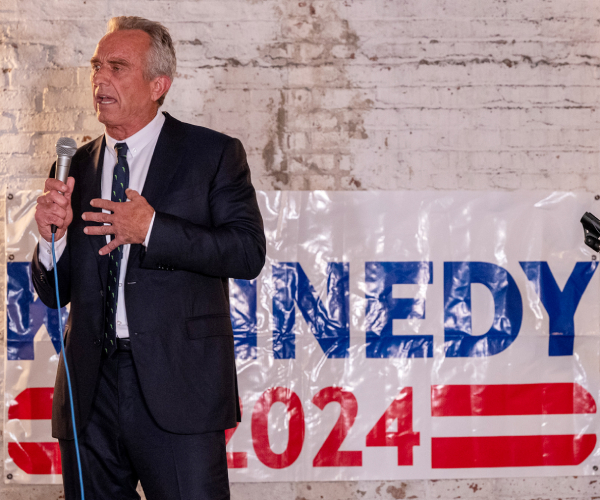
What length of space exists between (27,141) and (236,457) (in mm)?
1460

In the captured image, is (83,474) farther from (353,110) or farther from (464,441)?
(353,110)

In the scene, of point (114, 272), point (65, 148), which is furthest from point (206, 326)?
point (65, 148)

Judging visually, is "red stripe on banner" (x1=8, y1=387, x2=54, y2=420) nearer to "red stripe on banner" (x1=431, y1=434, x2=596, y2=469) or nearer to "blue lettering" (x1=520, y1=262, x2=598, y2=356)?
"red stripe on banner" (x1=431, y1=434, x2=596, y2=469)

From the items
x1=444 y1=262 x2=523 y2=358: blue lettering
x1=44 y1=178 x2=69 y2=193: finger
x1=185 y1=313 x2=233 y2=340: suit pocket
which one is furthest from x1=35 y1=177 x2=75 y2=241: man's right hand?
x1=444 y1=262 x2=523 y2=358: blue lettering

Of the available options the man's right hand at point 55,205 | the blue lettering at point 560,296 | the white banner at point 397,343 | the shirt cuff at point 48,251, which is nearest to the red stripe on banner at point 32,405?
the white banner at point 397,343

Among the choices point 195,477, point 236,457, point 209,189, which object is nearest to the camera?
point 195,477

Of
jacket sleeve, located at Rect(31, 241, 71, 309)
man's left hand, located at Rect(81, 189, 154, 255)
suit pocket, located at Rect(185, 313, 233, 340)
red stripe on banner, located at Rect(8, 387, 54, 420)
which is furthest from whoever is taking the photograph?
red stripe on banner, located at Rect(8, 387, 54, 420)

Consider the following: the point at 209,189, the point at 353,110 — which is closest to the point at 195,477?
the point at 209,189

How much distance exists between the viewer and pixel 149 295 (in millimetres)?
1241

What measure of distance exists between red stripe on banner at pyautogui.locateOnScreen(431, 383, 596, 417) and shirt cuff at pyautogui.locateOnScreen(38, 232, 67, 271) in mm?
1461

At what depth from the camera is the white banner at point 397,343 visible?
2174 mm

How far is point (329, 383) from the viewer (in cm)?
219

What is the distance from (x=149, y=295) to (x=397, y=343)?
121cm

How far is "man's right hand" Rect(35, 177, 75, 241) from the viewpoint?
3.88 feet
